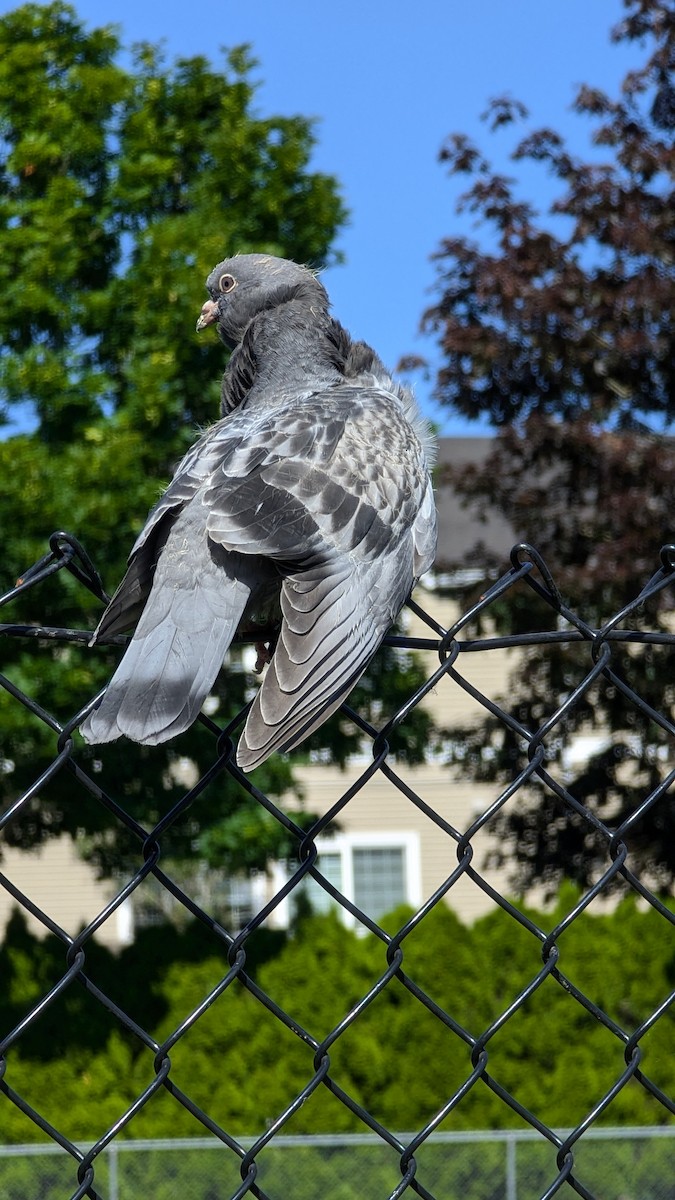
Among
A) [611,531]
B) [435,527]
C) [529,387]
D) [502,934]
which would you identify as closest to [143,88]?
[529,387]

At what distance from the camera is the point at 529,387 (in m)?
9.63

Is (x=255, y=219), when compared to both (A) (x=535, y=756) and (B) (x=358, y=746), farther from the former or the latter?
(A) (x=535, y=756)

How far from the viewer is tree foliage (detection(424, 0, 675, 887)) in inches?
360

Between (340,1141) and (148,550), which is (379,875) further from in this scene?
(148,550)

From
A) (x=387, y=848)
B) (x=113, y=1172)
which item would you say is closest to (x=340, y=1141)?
(x=113, y=1172)

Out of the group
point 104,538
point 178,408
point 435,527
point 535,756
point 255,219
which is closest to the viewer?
point 535,756

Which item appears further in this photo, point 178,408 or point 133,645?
point 178,408

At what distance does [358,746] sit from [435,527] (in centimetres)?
733

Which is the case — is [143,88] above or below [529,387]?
above

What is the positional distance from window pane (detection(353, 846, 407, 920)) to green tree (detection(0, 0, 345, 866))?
10846mm

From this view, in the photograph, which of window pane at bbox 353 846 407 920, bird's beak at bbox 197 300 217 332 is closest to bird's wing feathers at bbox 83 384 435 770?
bird's beak at bbox 197 300 217 332

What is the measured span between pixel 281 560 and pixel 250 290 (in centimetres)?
183

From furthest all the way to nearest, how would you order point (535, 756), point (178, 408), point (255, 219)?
point (255, 219), point (178, 408), point (535, 756)

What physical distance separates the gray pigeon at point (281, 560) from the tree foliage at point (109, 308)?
6.03 m
